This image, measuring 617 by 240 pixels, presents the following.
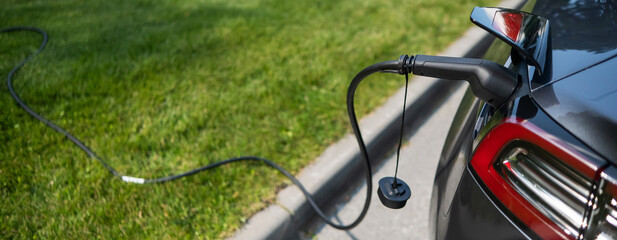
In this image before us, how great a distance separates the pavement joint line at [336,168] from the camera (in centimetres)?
220

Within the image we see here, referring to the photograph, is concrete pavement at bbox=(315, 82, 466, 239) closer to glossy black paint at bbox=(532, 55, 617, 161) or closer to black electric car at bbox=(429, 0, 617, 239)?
black electric car at bbox=(429, 0, 617, 239)

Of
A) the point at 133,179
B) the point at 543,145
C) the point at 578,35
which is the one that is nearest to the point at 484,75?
the point at 543,145

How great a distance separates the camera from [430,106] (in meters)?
3.27

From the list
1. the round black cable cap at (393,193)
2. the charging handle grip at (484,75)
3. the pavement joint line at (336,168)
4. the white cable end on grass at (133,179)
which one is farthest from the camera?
the white cable end on grass at (133,179)

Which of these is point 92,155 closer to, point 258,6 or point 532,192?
point 532,192

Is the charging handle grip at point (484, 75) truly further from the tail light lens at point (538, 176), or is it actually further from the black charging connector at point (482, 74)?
the tail light lens at point (538, 176)

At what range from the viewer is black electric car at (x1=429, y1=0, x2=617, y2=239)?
41.7 inches

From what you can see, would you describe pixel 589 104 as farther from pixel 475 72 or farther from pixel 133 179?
pixel 133 179

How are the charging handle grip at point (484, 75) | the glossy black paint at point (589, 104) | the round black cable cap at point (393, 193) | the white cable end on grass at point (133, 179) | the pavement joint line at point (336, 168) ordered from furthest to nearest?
1. the white cable end on grass at point (133, 179)
2. the pavement joint line at point (336, 168)
3. the round black cable cap at point (393, 193)
4. the charging handle grip at point (484, 75)
5. the glossy black paint at point (589, 104)

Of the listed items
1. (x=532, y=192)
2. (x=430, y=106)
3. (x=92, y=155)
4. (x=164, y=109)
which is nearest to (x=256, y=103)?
(x=164, y=109)

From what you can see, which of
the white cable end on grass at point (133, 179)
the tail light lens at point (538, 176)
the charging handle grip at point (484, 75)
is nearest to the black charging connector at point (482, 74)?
Result: the charging handle grip at point (484, 75)

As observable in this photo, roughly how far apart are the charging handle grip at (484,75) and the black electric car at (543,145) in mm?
31

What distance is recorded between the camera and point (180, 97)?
10.1 feet

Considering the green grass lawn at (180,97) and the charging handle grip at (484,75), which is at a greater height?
the charging handle grip at (484,75)
